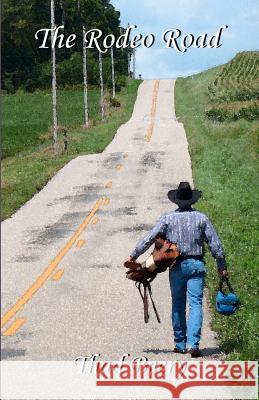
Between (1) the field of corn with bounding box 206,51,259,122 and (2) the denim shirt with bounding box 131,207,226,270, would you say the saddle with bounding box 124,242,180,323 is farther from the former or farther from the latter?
(1) the field of corn with bounding box 206,51,259,122

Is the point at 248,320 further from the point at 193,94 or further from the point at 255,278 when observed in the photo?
the point at 193,94

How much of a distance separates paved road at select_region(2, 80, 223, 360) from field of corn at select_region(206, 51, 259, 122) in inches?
703

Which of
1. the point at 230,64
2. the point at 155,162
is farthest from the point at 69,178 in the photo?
the point at 230,64

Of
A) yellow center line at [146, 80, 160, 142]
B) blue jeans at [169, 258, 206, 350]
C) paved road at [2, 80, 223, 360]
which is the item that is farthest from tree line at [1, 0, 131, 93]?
blue jeans at [169, 258, 206, 350]

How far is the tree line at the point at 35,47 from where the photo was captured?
96.9 metres

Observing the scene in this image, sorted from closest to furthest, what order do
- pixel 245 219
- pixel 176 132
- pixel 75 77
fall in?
pixel 245 219, pixel 176 132, pixel 75 77

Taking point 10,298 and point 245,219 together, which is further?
point 245,219

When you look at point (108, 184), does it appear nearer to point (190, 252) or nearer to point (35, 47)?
point (190, 252)

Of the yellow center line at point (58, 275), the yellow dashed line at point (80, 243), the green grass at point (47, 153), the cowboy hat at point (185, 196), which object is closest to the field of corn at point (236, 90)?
Answer: the green grass at point (47, 153)

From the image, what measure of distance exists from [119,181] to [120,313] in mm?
20059

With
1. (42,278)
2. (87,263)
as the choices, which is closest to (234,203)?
(87,263)

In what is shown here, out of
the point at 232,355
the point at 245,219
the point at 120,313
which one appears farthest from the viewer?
the point at 245,219

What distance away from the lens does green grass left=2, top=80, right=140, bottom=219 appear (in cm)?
3024

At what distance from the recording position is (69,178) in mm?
34125
